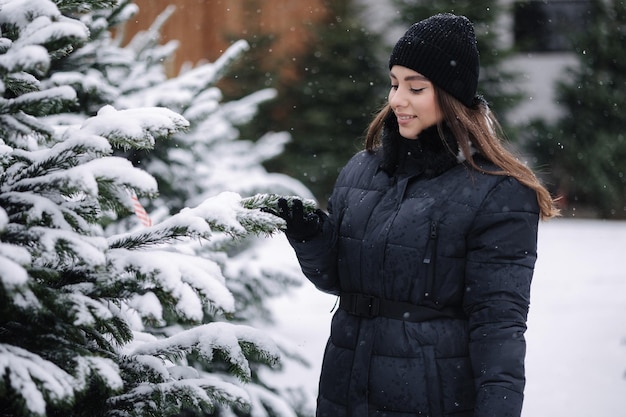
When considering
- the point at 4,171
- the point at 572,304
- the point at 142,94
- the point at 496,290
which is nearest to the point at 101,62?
the point at 142,94

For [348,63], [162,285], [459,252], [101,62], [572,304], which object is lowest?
[162,285]

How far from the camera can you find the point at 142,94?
152 inches

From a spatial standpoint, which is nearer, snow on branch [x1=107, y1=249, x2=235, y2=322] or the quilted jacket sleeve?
snow on branch [x1=107, y1=249, x2=235, y2=322]

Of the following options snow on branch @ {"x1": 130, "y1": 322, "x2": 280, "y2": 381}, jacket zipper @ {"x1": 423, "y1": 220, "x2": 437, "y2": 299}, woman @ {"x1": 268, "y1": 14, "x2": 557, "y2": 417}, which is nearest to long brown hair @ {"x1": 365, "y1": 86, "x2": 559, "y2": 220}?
woman @ {"x1": 268, "y1": 14, "x2": 557, "y2": 417}

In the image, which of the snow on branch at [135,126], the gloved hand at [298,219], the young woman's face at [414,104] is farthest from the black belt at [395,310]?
the snow on branch at [135,126]

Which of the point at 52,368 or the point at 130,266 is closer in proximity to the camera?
the point at 52,368

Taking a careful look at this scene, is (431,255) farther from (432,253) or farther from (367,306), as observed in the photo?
(367,306)

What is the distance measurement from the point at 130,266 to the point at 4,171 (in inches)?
15.6

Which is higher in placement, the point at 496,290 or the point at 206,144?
the point at 206,144

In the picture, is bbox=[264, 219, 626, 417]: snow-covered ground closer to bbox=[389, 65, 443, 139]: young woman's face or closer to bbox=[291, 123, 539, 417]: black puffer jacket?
bbox=[291, 123, 539, 417]: black puffer jacket

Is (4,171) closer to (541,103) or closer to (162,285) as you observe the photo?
(162,285)

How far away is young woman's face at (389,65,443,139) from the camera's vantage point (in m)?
2.28

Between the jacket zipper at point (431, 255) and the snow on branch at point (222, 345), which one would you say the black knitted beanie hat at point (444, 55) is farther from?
the snow on branch at point (222, 345)

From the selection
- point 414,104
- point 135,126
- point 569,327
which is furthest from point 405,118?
point 569,327
